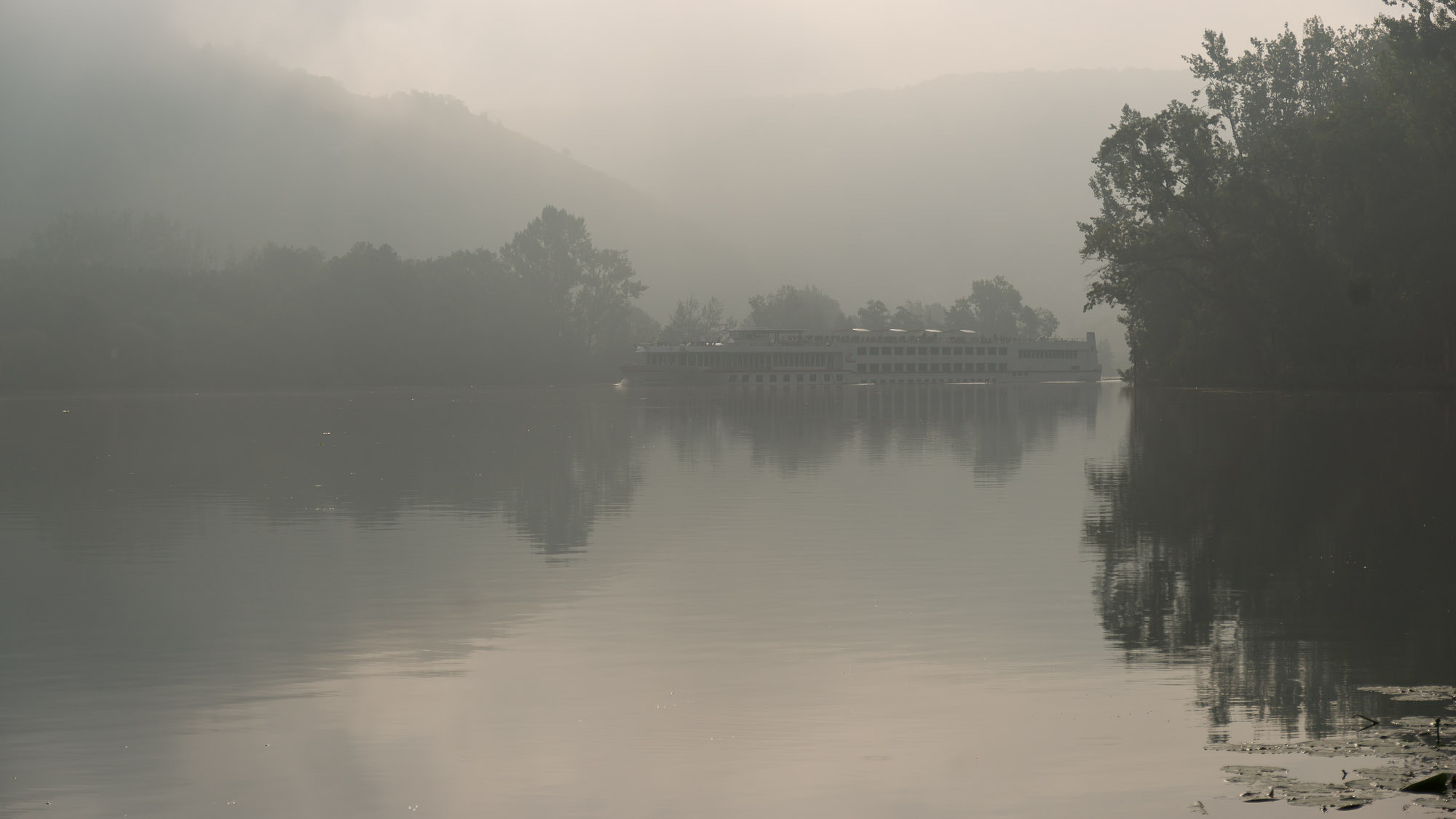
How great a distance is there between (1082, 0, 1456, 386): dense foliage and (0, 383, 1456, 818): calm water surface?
52908 mm

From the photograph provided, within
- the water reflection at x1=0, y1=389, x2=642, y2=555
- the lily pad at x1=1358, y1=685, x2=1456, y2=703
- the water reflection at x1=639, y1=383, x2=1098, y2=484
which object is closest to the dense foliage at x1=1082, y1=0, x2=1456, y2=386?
the water reflection at x1=639, y1=383, x2=1098, y2=484

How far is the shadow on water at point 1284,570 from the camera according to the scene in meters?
14.8

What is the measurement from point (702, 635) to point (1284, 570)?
9.43 meters

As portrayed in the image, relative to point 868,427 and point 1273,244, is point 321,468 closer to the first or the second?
point 868,427

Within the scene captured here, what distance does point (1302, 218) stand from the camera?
10381 cm

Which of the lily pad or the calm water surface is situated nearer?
the calm water surface

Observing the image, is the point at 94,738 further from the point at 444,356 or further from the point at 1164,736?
the point at 444,356

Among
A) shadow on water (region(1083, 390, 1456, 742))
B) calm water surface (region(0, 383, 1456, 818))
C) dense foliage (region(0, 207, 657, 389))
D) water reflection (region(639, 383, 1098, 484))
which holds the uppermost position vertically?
dense foliage (region(0, 207, 657, 389))

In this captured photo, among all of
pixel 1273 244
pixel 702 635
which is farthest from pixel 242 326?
pixel 702 635

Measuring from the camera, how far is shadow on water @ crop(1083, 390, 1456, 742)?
14766 mm

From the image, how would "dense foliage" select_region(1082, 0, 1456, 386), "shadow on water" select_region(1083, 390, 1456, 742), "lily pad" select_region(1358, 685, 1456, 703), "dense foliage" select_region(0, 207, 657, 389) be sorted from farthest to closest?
"dense foliage" select_region(0, 207, 657, 389) < "dense foliage" select_region(1082, 0, 1456, 386) < "shadow on water" select_region(1083, 390, 1456, 742) < "lily pad" select_region(1358, 685, 1456, 703)

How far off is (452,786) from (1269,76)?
127m

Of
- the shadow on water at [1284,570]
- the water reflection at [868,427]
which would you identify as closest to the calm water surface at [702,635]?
the shadow on water at [1284,570]

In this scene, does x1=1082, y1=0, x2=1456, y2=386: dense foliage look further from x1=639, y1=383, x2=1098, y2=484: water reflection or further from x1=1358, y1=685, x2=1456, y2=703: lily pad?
x1=1358, y1=685, x2=1456, y2=703: lily pad
